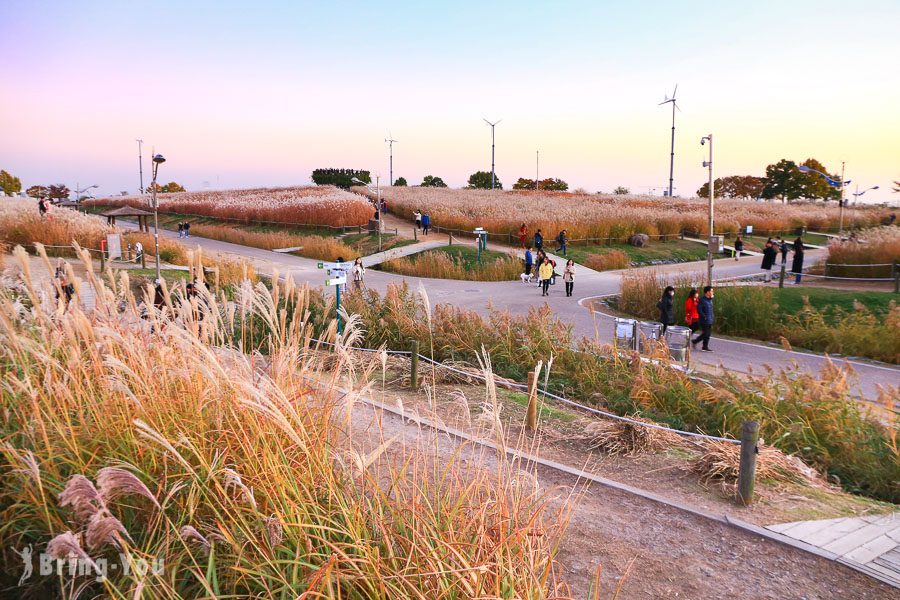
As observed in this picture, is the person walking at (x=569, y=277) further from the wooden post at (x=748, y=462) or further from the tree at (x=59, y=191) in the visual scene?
the tree at (x=59, y=191)

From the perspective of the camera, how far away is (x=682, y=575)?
15.1 ft

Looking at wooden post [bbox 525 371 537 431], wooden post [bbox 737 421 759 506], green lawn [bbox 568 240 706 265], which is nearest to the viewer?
wooden post [bbox 525 371 537 431]

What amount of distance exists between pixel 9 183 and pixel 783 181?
104389 mm

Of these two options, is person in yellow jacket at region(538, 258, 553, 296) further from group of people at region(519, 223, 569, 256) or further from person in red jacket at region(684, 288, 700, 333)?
group of people at region(519, 223, 569, 256)

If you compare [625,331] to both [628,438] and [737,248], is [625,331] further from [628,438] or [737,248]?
[737,248]

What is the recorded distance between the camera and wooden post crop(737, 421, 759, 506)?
5828 millimetres

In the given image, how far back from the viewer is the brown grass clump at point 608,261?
28562 millimetres

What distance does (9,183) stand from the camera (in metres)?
88.3

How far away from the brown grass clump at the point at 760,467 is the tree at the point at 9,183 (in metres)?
99.2

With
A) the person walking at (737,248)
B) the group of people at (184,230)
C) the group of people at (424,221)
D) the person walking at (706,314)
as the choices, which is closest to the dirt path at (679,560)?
the person walking at (706,314)

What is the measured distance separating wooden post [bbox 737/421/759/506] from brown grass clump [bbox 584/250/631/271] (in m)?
23.1

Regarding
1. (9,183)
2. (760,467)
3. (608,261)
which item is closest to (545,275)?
(608,261)

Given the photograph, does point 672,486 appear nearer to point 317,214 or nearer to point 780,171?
point 317,214

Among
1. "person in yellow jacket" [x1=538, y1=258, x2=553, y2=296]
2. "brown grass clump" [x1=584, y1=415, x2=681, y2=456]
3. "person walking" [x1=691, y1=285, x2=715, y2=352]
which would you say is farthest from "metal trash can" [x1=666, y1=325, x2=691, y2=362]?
"person in yellow jacket" [x1=538, y1=258, x2=553, y2=296]
